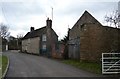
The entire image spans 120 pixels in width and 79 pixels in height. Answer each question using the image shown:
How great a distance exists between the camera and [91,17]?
150 ft

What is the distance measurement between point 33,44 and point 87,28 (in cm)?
3537

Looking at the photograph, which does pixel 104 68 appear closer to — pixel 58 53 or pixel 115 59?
pixel 115 59

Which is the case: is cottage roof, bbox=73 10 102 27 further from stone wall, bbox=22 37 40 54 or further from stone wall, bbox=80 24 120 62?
stone wall, bbox=22 37 40 54

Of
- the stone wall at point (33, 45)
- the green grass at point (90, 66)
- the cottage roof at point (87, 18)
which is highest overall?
the cottage roof at point (87, 18)

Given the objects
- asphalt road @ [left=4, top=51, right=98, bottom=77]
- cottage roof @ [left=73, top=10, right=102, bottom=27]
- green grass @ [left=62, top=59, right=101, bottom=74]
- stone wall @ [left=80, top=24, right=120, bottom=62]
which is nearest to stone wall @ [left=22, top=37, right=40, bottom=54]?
cottage roof @ [left=73, top=10, right=102, bottom=27]

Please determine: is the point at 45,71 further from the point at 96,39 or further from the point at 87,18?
the point at 87,18

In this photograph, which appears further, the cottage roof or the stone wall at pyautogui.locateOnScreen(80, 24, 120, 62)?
the cottage roof

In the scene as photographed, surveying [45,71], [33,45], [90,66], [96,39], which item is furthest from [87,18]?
[45,71]

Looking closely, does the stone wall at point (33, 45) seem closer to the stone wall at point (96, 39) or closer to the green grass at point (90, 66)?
the stone wall at point (96, 39)

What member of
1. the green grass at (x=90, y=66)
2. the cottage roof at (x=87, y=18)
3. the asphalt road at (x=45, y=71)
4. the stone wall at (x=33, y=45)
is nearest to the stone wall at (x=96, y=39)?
the green grass at (x=90, y=66)

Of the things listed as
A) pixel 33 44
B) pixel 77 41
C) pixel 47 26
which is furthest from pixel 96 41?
pixel 33 44

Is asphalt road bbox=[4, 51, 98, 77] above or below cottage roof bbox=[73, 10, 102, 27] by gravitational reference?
below

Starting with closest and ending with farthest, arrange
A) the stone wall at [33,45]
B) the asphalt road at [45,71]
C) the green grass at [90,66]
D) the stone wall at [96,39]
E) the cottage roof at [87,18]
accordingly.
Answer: the asphalt road at [45,71], the green grass at [90,66], the stone wall at [96,39], the cottage roof at [87,18], the stone wall at [33,45]

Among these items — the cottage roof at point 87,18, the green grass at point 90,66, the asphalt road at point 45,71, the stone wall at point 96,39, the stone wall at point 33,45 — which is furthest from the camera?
the stone wall at point 33,45
